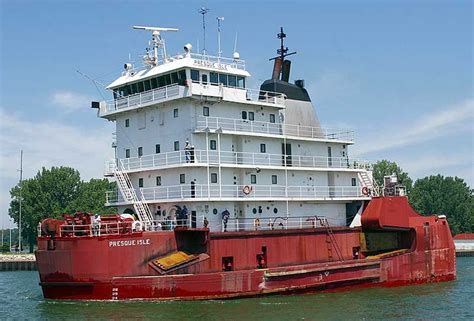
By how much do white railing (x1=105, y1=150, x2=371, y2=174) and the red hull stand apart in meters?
3.50

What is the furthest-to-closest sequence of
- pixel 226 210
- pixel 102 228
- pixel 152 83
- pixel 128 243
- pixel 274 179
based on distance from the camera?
pixel 274 179 → pixel 152 83 → pixel 226 210 → pixel 102 228 → pixel 128 243

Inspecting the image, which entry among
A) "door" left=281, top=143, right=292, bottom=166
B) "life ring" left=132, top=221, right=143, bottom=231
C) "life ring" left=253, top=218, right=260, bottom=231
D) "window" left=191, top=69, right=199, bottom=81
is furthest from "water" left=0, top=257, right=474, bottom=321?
"window" left=191, top=69, right=199, bottom=81

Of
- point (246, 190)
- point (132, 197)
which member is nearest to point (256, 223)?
point (246, 190)

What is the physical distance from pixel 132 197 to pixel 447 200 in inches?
2505

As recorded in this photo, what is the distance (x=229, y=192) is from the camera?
94.8 feet

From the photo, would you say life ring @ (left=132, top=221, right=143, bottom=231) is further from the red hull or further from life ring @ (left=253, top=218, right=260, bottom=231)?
life ring @ (left=253, top=218, right=260, bottom=231)

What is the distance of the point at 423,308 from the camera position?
25.7 metres

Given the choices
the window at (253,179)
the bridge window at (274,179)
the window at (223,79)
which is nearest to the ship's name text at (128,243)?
the window at (253,179)

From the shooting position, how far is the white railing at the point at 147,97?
95.0 ft

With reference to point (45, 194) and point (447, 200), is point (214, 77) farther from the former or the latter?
point (447, 200)

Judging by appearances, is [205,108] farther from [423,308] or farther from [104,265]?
[423,308]

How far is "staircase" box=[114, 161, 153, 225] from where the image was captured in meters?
28.0

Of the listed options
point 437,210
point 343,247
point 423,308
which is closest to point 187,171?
point 343,247

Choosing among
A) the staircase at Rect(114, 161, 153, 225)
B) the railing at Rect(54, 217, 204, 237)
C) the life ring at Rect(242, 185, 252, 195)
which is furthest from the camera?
the life ring at Rect(242, 185, 252, 195)
